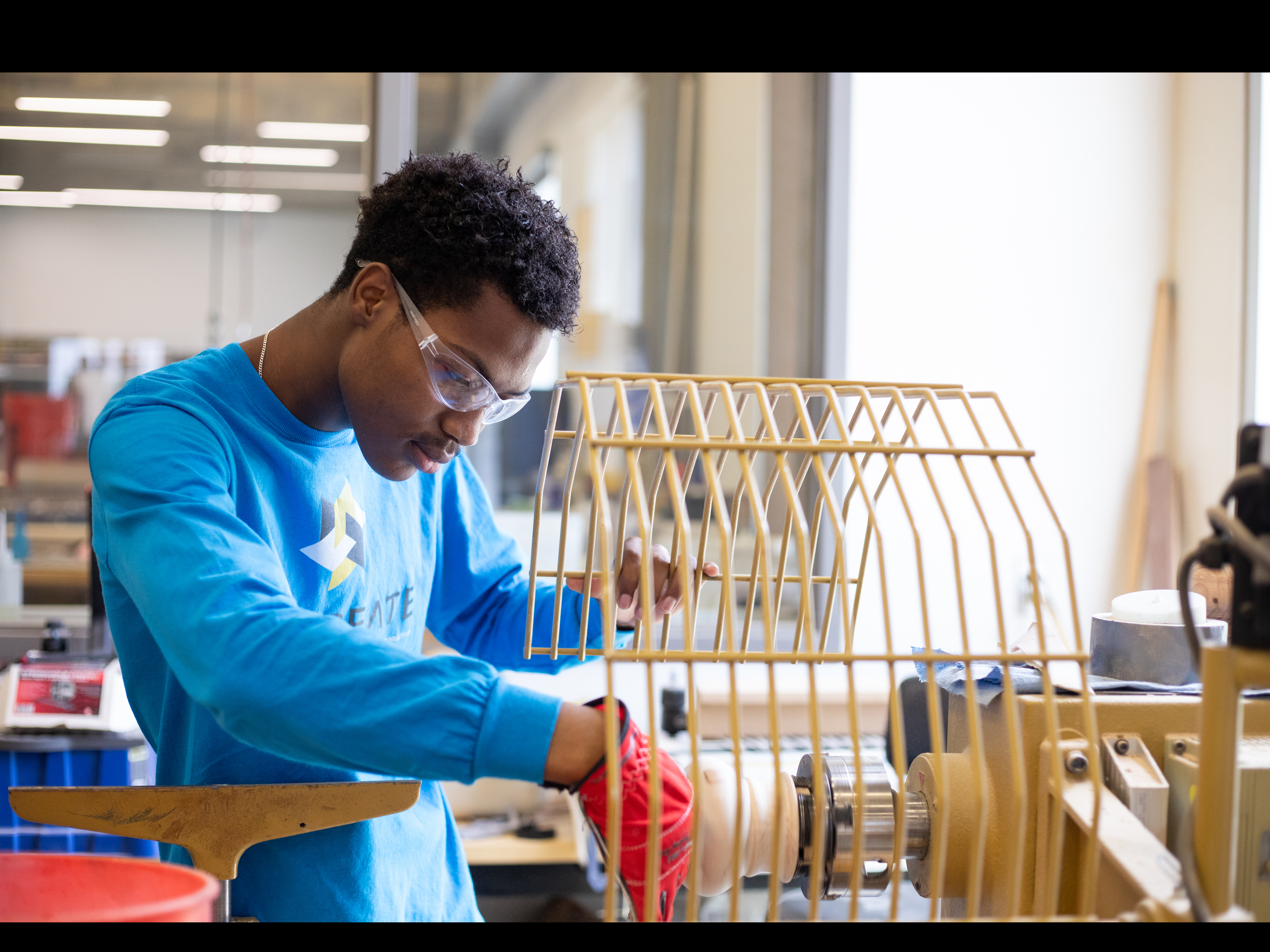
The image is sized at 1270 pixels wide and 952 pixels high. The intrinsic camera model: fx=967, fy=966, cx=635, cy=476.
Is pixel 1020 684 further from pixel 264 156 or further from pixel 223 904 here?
pixel 264 156

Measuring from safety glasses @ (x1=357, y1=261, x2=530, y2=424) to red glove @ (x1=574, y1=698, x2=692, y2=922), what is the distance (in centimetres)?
39

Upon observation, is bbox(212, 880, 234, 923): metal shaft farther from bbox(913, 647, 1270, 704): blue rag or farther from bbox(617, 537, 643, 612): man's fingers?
bbox(913, 647, 1270, 704): blue rag

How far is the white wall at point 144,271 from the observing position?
2.76 metres

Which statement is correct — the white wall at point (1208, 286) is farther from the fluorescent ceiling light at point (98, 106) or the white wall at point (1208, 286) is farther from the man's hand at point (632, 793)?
the fluorescent ceiling light at point (98, 106)

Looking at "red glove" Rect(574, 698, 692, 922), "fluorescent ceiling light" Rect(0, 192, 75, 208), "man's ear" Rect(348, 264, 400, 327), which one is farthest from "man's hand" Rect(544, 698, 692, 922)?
"fluorescent ceiling light" Rect(0, 192, 75, 208)

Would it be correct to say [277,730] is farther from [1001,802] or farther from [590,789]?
Result: [1001,802]

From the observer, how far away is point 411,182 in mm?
1070

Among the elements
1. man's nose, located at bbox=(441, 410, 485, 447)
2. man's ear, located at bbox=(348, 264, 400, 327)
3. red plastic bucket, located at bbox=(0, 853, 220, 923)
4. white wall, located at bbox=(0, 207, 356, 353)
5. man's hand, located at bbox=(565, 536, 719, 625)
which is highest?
white wall, located at bbox=(0, 207, 356, 353)

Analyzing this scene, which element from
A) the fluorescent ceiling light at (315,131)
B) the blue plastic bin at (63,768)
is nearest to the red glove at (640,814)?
the blue plastic bin at (63,768)

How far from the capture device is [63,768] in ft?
5.48

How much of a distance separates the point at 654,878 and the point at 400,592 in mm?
651

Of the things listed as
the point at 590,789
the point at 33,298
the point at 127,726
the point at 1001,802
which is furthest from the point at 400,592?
the point at 33,298

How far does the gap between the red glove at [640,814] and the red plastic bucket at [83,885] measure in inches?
10.3

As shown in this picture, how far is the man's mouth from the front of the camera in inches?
42.9
